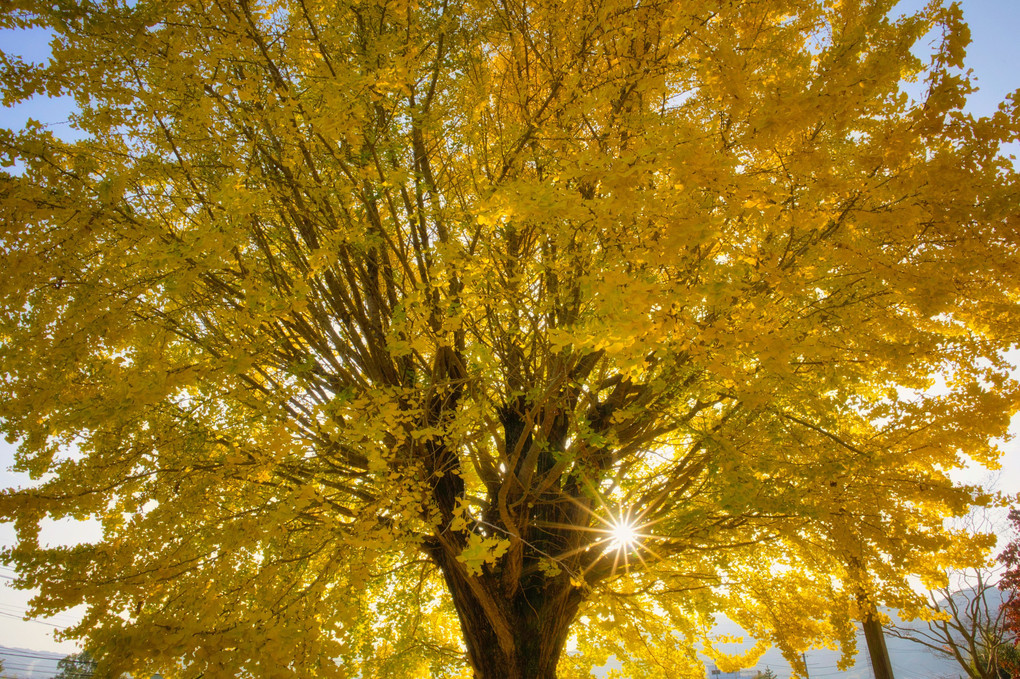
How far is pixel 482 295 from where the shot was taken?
2.92m

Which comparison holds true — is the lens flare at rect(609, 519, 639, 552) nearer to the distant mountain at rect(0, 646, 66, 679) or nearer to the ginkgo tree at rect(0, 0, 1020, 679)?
the ginkgo tree at rect(0, 0, 1020, 679)

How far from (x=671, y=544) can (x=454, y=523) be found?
8.58 ft

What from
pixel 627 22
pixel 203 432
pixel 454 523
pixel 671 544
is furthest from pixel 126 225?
pixel 671 544

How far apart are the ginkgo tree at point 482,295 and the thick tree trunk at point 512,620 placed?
3 cm

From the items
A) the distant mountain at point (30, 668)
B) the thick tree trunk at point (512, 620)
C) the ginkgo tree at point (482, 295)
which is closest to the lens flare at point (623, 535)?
the ginkgo tree at point (482, 295)

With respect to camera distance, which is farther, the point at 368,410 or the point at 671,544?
the point at 671,544

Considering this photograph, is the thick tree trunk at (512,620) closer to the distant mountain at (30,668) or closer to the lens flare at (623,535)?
the lens flare at (623,535)

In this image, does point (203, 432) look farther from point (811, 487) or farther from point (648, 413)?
point (811, 487)

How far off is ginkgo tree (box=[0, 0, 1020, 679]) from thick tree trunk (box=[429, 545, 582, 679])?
3 cm

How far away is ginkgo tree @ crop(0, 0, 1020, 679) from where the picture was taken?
7.21 ft

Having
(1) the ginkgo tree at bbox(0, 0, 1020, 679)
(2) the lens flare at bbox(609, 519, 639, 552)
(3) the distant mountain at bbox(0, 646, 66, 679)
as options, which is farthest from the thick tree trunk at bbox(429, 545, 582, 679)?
(3) the distant mountain at bbox(0, 646, 66, 679)

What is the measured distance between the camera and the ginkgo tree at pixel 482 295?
220cm

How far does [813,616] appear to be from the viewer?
4605 millimetres

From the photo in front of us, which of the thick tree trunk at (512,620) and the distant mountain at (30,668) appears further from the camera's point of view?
the distant mountain at (30,668)
